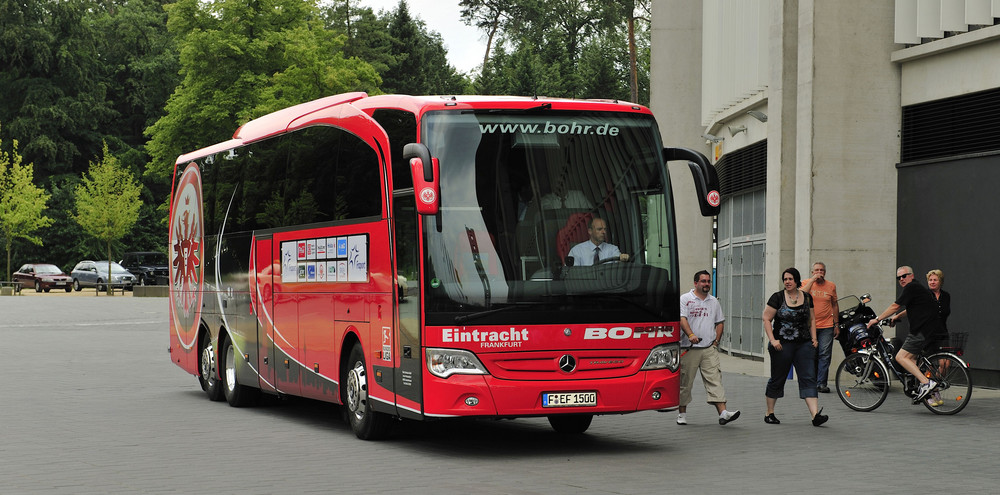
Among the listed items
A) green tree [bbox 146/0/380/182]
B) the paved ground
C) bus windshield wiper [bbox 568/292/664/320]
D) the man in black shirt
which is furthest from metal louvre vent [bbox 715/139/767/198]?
green tree [bbox 146/0/380/182]

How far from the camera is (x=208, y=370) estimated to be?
57.7ft

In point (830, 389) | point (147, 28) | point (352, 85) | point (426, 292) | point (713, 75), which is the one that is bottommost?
point (830, 389)

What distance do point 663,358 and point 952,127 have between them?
9.01 meters

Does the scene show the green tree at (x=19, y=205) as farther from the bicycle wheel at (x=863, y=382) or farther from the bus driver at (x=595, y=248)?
the bus driver at (x=595, y=248)

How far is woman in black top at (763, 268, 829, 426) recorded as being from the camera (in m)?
13.8

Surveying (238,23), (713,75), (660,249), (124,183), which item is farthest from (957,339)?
(124,183)

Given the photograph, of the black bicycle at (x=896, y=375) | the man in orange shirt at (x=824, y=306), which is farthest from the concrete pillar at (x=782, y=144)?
the black bicycle at (x=896, y=375)

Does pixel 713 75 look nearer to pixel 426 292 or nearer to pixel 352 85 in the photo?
pixel 426 292

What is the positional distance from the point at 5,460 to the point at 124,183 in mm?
61190

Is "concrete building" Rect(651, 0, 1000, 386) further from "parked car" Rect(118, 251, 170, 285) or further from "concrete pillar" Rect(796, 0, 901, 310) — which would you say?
"parked car" Rect(118, 251, 170, 285)

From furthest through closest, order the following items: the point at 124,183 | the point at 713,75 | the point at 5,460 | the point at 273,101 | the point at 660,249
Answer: the point at 124,183
the point at 273,101
the point at 713,75
the point at 660,249
the point at 5,460

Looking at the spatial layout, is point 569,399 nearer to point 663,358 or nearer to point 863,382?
point 663,358

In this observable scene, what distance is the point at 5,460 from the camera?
10789 mm

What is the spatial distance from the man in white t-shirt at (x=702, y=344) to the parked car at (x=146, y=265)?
62.6 metres
